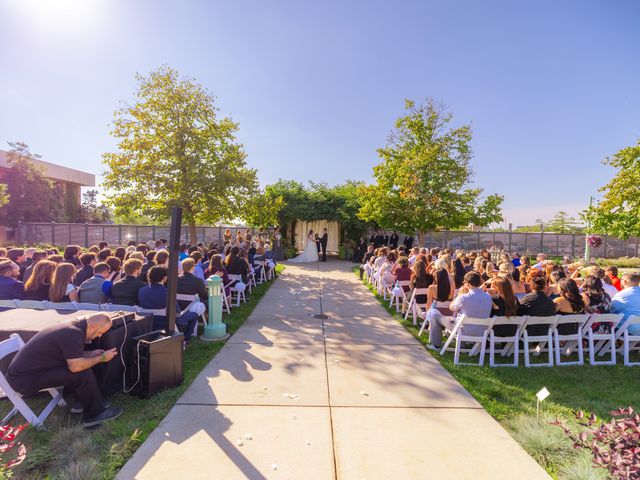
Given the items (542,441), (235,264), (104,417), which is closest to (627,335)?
(542,441)

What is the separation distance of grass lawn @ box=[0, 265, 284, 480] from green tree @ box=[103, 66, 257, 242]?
1285cm

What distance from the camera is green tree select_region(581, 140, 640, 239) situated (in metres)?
12.9

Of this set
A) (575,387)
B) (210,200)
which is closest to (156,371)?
(575,387)

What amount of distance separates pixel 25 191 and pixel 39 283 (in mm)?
33809

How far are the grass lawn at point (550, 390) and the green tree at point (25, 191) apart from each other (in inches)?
1451

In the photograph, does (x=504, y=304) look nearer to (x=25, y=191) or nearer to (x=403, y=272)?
(x=403, y=272)

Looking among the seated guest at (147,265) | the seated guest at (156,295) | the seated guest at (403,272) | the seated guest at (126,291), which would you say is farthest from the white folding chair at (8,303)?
the seated guest at (403,272)

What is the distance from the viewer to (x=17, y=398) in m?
3.53

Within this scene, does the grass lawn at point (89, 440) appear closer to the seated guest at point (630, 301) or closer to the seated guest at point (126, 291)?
the seated guest at point (126, 291)

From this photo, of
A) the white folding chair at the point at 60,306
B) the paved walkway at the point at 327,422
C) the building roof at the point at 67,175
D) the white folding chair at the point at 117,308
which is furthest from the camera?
the building roof at the point at 67,175

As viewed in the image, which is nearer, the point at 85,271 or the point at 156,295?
the point at 156,295

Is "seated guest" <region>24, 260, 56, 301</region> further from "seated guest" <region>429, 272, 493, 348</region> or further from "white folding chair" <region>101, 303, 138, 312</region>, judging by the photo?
"seated guest" <region>429, 272, 493, 348</region>

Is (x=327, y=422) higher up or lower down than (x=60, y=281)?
lower down

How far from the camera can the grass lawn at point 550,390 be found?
3.62 meters
